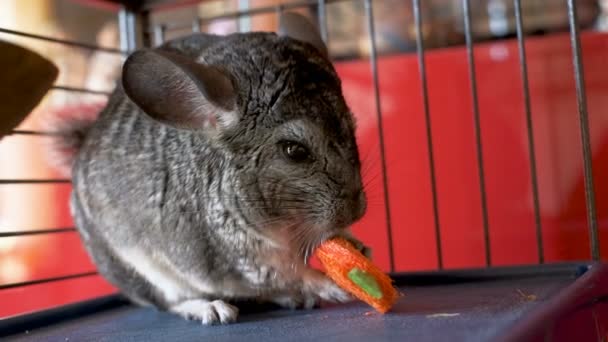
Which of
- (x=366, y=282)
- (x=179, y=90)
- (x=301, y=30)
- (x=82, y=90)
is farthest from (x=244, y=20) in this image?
(x=366, y=282)

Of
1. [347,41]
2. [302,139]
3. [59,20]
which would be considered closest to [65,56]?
[59,20]

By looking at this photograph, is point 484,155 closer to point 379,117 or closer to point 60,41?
point 379,117

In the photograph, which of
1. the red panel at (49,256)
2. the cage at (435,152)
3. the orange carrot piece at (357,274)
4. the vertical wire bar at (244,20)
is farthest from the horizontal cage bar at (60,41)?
the orange carrot piece at (357,274)

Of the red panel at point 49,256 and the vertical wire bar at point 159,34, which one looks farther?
the red panel at point 49,256

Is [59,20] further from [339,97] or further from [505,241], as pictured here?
[505,241]

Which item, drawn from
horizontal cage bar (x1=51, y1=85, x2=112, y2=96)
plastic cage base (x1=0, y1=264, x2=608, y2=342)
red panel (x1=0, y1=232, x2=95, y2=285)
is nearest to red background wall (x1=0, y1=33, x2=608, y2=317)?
red panel (x1=0, y1=232, x2=95, y2=285)

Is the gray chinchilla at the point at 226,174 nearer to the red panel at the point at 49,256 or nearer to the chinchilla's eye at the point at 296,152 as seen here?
the chinchilla's eye at the point at 296,152
